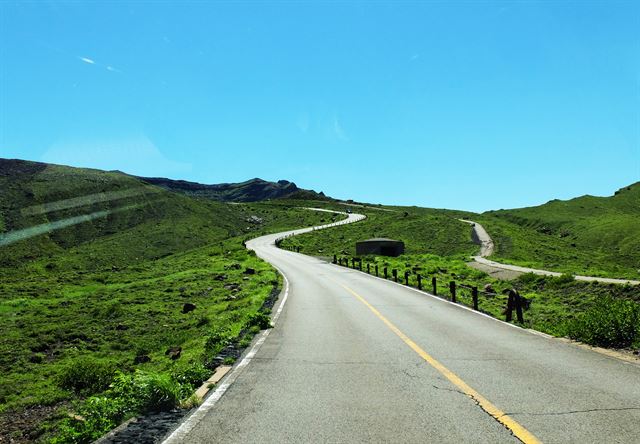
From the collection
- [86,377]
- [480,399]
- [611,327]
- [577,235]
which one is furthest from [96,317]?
[577,235]

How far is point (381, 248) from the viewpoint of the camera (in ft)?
229

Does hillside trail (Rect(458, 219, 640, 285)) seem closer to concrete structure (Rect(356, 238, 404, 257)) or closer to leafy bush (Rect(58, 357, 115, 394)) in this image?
concrete structure (Rect(356, 238, 404, 257))

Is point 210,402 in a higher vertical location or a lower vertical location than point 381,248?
lower

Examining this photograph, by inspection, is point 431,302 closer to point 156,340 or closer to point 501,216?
point 156,340

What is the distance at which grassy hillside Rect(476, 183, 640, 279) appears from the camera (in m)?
59.2

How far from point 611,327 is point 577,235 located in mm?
114726

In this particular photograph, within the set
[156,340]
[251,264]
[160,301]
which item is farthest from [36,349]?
[251,264]

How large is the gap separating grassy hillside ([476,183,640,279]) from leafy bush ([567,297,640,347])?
88.0 feet

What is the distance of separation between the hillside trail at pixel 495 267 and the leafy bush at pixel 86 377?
25.1 metres

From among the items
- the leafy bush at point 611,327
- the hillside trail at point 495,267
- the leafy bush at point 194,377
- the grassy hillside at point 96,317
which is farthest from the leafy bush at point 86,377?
the hillside trail at point 495,267

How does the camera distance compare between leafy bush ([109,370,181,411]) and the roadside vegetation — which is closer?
leafy bush ([109,370,181,411])

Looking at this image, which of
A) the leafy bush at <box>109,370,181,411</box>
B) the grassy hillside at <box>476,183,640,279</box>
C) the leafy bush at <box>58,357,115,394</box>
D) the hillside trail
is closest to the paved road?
the leafy bush at <box>109,370,181,411</box>

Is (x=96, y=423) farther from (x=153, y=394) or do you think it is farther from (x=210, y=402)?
(x=210, y=402)

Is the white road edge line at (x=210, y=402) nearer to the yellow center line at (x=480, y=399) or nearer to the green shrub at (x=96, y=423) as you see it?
the green shrub at (x=96, y=423)
